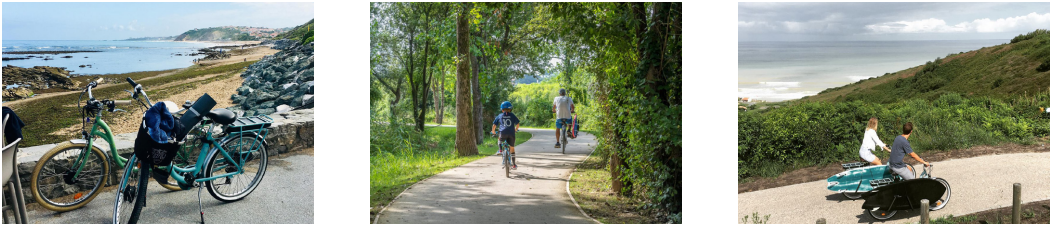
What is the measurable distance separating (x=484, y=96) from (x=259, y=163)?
3.13 meters

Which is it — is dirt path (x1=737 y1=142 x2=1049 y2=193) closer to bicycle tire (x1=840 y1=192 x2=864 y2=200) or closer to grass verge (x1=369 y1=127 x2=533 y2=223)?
bicycle tire (x1=840 y1=192 x2=864 y2=200)

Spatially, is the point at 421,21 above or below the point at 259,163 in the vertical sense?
above

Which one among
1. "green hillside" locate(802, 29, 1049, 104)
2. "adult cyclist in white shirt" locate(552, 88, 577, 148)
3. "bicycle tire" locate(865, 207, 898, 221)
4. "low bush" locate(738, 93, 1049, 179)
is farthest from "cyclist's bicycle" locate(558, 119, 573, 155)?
"bicycle tire" locate(865, 207, 898, 221)

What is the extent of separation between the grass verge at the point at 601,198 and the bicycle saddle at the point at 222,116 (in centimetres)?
293

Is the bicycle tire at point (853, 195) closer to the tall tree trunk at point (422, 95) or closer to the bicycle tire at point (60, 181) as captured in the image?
the tall tree trunk at point (422, 95)

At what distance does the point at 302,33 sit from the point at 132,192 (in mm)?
1631

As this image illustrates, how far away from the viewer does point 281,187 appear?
4402 millimetres

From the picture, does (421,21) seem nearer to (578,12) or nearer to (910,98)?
(578,12)

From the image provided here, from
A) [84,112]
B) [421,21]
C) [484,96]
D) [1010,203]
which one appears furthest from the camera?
[484,96]

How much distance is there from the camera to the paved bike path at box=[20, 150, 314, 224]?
3.97 metres

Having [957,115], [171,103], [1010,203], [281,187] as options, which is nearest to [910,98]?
[957,115]

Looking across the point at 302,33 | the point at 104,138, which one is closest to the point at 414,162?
the point at 302,33

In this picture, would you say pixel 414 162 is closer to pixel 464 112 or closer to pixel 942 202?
pixel 464 112

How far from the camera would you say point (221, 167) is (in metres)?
4.26
